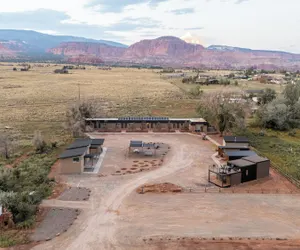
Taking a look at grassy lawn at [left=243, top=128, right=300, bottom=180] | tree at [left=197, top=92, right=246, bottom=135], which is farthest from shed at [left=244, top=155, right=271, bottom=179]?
tree at [left=197, top=92, right=246, bottom=135]

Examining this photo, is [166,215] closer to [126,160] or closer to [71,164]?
[71,164]

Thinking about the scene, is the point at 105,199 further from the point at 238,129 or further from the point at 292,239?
the point at 238,129

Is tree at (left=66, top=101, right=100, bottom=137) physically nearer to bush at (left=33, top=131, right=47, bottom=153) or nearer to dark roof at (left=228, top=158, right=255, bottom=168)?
bush at (left=33, top=131, right=47, bottom=153)

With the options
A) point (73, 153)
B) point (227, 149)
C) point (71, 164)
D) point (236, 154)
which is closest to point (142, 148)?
point (73, 153)

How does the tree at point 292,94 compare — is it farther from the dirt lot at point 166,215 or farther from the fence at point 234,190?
the fence at point 234,190

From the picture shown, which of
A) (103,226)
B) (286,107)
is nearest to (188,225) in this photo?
(103,226)

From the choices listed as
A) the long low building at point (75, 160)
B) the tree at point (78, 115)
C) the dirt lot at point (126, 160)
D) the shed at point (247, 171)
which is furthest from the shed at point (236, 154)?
the tree at point (78, 115)
